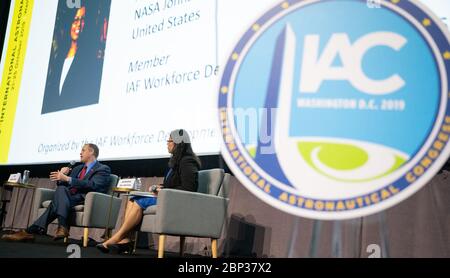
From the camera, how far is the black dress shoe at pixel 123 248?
2.73 m

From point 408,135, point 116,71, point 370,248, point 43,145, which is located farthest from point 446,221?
point 43,145

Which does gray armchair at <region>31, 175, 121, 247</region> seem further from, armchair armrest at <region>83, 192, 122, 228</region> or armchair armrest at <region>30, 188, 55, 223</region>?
armchair armrest at <region>30, 188, 55, 223</region>

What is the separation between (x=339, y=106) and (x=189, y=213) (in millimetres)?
1769

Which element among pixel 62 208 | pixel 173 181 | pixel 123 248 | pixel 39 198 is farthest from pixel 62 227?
pixel 173 181

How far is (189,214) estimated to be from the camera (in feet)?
8.42

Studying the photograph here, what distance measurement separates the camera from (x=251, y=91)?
1.00 m

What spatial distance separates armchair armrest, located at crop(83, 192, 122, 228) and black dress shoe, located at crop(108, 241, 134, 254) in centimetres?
51

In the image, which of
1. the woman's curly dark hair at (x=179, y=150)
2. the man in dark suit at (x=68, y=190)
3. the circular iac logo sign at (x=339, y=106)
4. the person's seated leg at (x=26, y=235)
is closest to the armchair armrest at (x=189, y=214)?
the woman's curly dark hair at (x=179, y=150)

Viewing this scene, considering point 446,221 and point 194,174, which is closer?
point 446,221

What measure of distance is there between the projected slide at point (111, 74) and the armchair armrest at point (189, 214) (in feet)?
1.17

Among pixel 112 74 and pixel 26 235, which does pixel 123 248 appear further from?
pixel 112 74

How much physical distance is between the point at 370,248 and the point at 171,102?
7.34 ft

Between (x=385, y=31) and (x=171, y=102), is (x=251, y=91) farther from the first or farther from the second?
(x=171, y=102)

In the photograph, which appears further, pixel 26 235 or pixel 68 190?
pixel 68 190
